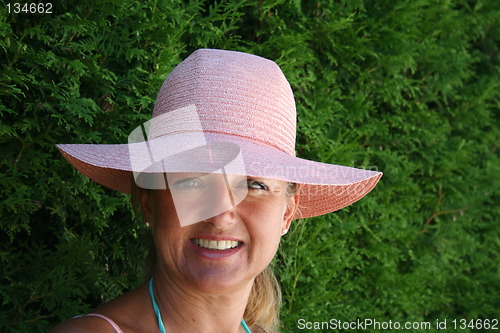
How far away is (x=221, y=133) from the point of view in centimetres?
190

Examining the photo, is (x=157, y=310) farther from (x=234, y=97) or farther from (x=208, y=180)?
(x=234, y=97)

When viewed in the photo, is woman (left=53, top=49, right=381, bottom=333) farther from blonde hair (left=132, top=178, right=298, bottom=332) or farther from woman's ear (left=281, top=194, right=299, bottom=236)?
blonde hair (left=132, top=178, right=298, bottom=332)

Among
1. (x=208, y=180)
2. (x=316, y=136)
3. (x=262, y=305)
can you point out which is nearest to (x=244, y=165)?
(x=208, y=180)

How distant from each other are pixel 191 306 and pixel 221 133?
616mm

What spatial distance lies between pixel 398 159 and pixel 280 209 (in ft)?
7.12

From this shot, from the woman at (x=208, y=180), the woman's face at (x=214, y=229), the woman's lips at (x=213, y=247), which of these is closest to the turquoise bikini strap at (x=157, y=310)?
the woman at (x=208, y=180)

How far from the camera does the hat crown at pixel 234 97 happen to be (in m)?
1.93

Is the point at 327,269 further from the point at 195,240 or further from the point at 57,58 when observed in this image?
the point at 57,58

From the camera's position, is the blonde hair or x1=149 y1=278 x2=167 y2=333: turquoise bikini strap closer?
x1=149 y1=278 x2=167 y2=333: turquoise bikini strap

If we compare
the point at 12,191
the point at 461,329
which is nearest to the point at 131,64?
the point at 12,191

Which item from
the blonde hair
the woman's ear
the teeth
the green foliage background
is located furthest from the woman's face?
the green foliage background

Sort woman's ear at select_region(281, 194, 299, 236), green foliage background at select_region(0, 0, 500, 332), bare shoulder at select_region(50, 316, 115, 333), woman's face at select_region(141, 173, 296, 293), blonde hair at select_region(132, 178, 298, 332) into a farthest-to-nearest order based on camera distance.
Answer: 1. blonde hair at select_region(132, 178, 298, 332)
2. green foliage background at select_region(0, 0, 500, 332)
3. woman's ear at select_region(281, 194, 299, 236)
4. woman's face at select_region(141, 173, 296, 293)
5. bare shoulder at select_region(50, 316, 115, 333)

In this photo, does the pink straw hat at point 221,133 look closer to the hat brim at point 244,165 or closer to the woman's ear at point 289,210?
the hat brim at point 244,165

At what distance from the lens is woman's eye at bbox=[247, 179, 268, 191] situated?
1.93m
